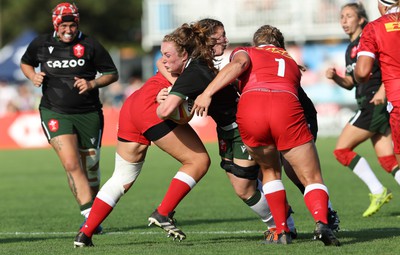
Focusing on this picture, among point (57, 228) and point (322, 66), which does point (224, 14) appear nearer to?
point (322, 66)

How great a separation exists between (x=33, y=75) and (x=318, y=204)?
4.08 metres

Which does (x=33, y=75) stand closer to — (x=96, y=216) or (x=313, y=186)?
(x=96, y=216)

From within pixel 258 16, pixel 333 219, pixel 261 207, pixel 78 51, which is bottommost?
pixel 258 16

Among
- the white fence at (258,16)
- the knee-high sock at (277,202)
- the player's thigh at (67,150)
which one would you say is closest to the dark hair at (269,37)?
the knee-high sock at (277,202)

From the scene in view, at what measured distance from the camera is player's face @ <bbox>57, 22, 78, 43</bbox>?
10.2 meters

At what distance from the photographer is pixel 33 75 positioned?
10.4 metres

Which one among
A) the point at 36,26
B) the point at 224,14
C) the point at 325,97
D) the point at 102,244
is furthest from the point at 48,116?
the point at 36,26

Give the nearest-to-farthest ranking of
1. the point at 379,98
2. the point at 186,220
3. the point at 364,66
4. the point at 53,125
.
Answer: the point at 364,66
the point at 53,125
the point at 379,98
the point at 186,220

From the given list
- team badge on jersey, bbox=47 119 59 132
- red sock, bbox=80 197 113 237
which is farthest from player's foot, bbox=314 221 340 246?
team badge on jersey, bbox=47 119 59 132

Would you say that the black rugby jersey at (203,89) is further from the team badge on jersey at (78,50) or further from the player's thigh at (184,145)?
the team badge on jersey at (78,50)

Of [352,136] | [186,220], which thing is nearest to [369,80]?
[352,136]

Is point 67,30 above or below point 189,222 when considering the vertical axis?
above

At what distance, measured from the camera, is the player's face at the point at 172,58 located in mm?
8047

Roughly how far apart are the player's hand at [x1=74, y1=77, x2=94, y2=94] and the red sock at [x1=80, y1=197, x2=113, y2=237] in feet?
6.72
